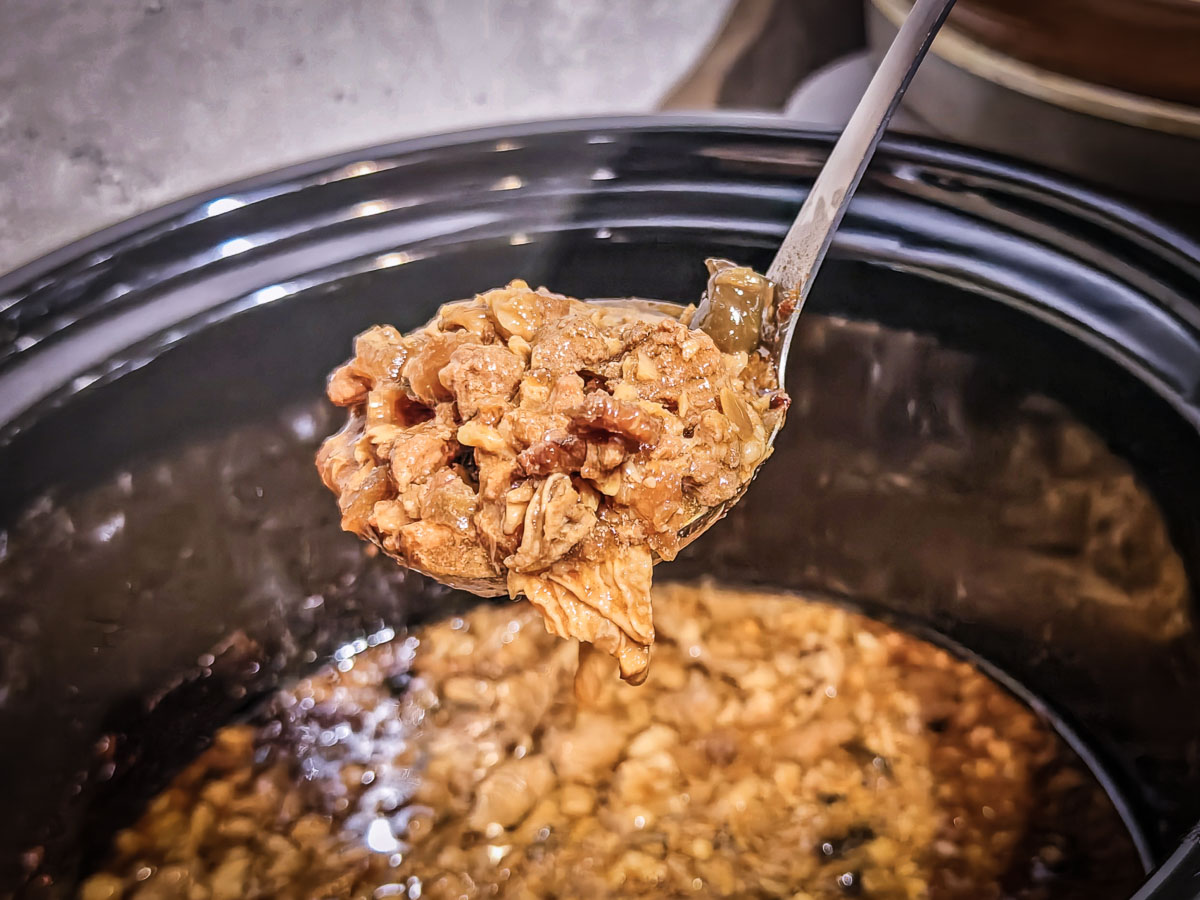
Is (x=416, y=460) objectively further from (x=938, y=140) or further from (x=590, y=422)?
(x=938, y=140)

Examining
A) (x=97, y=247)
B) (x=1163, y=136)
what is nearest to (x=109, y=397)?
(x=97, y=247)

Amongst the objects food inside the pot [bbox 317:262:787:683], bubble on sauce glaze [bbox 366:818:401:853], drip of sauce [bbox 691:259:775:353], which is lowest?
bubble on sauce glaze [bbox 366:818:401:853]

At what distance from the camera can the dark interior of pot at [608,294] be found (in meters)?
1.13

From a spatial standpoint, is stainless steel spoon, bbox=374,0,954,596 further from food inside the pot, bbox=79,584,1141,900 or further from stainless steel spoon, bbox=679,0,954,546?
food inside the pot, bbox=79,584,1141,900

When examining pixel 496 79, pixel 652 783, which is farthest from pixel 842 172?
pixel 496 79

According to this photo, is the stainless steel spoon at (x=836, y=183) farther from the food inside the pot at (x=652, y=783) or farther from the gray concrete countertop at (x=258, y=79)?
the gray concrete countertop at (x=258, y=79)

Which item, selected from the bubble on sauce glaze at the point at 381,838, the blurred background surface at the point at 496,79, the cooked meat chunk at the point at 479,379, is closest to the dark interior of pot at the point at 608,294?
the blurred background surface at the point at 496,79

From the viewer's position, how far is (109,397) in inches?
46.7

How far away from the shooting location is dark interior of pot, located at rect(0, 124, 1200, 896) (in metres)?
1.13

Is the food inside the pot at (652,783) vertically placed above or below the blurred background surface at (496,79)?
below

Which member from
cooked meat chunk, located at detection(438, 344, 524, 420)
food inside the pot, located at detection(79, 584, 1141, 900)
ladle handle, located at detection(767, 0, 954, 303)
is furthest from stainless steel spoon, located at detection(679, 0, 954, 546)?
food inside the pot, located at detection(79, 584, 1141, 900)

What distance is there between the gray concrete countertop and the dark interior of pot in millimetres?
499

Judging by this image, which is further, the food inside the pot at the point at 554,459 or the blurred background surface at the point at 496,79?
the blurred background surface at the point at 496,79

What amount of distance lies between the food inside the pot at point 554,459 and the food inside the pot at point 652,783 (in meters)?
0.45
